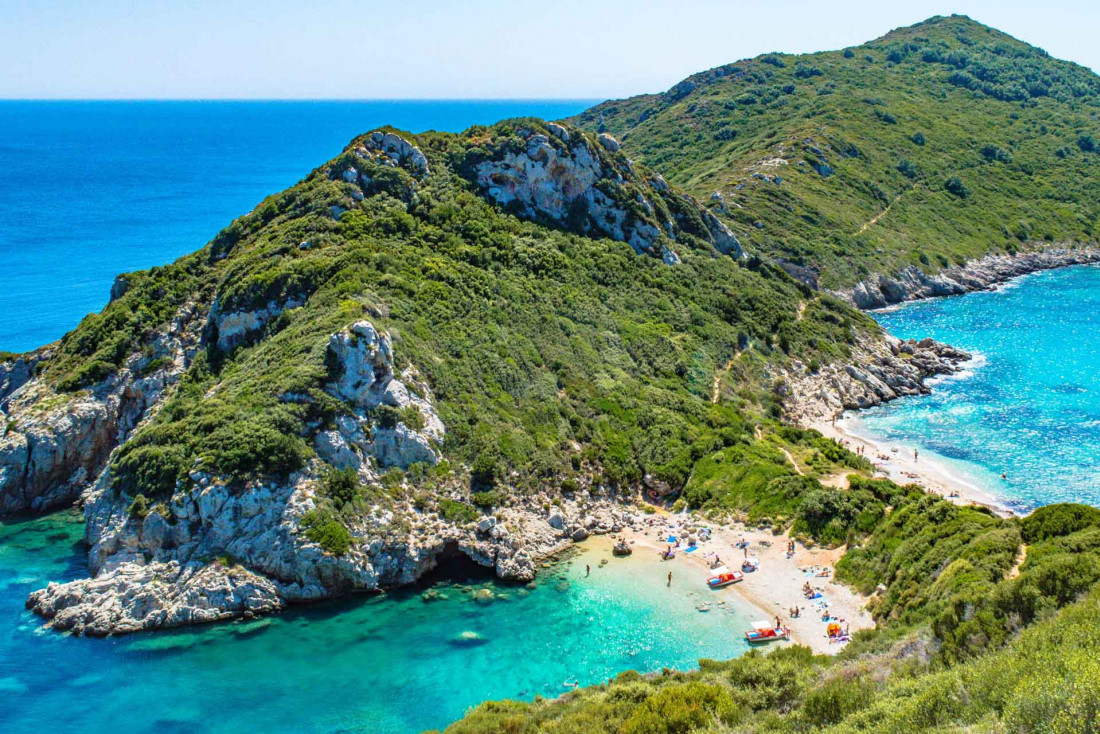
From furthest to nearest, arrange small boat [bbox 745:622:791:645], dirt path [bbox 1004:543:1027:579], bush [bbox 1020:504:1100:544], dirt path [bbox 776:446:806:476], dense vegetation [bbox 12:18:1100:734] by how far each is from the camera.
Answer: dirt path [bbox 776:446:806:476], small boat [bbox 745:622:791:645], bush [bbox 1020:504:1100:544], dirt path [bbox 1004:543:1027:579], dense vegetation [bbox 12:18:1100:734]

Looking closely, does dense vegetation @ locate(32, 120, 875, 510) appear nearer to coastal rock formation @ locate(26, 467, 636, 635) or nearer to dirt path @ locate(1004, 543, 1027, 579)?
coastal rock formation @ locate(26, 467, 636, 635)

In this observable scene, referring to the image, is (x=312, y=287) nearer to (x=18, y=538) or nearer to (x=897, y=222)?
(x=18, y=538)

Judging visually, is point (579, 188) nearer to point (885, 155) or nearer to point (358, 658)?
point (358, 658)

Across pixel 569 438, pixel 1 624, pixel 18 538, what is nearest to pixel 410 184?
pixel 569 438

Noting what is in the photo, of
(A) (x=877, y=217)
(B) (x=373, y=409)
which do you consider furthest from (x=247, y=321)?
(A) (x=877, y=217)

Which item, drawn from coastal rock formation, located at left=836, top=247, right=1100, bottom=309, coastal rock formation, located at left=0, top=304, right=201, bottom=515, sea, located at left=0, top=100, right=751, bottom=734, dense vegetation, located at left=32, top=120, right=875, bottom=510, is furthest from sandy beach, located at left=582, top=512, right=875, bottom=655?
coastal rock formation, located at left=836, top=247, right=1100, bottom=309

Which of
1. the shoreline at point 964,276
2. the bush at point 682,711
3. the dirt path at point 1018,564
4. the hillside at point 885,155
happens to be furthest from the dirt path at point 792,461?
the hillside at point 885,155

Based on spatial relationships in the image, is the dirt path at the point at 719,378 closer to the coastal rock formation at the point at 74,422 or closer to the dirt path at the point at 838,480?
the dirt path at the point at 838,480
